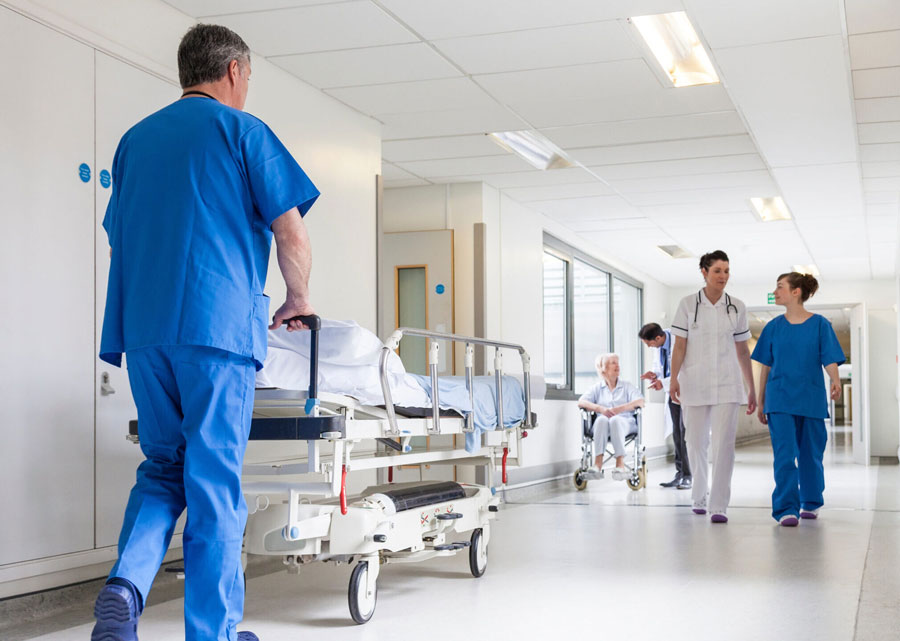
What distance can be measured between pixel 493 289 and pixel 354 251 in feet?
7.87

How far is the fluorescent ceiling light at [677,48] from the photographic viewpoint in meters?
4.76

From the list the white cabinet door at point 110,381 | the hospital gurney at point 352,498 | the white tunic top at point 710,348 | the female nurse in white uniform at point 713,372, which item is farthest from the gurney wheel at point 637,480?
the white cabinet door at point 110,381

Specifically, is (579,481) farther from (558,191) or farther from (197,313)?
(197,313)

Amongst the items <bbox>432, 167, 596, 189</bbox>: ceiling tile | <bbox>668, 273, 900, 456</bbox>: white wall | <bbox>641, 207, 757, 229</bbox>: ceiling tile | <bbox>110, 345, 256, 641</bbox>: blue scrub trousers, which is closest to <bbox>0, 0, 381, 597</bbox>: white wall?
<bbox>110, 345, 256, 641</bbox>: blue scrub trousers

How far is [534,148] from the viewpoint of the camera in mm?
7160

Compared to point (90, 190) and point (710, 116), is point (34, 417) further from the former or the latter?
point (710, 116)

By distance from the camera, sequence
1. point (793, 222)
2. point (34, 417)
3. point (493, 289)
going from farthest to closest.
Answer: point (793, 222)
point (493, 289)
point (34, 417)

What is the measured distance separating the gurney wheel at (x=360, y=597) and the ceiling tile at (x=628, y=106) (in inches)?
126

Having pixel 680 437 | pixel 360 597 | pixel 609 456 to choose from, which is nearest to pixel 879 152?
pixel 680 437

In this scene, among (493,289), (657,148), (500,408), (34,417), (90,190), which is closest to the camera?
(34,417)

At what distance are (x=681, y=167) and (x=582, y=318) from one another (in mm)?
3714

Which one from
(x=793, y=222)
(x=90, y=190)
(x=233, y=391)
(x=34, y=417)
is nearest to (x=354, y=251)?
(x=90, y=190)

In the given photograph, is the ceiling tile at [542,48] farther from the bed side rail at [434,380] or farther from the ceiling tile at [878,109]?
the ceiling tile at [878,109]

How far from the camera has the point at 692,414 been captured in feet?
19.5
